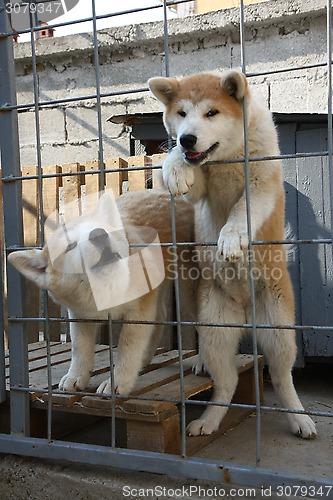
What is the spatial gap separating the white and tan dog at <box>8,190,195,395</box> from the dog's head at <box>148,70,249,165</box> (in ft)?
1.67

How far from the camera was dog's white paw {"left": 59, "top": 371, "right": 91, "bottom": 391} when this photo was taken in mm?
2645

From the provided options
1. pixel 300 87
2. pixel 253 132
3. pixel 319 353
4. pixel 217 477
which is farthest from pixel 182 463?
pixel 300 87

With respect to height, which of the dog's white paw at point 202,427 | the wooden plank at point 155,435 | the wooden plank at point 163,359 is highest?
the wooden plank at point 163,359

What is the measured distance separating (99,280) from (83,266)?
10 cm

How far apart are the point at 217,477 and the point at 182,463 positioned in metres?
0.15

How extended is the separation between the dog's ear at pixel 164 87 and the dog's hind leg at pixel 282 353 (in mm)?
1095

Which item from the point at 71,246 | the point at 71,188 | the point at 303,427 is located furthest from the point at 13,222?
the point at 303,427

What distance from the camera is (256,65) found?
495cm

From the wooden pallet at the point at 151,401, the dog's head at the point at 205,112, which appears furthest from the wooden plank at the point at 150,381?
the dog's head at the point at 205,112

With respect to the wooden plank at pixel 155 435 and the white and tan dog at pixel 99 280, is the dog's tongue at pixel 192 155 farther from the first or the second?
the wooden plank at pixel 155 435

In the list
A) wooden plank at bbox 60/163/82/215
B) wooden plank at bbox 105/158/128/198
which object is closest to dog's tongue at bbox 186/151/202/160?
wooden plank at bbox 105/158/128/198

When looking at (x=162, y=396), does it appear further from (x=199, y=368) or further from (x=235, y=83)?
(x=235, y=83)

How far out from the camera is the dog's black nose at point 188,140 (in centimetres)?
234

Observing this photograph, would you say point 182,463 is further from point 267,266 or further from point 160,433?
point 267,266
